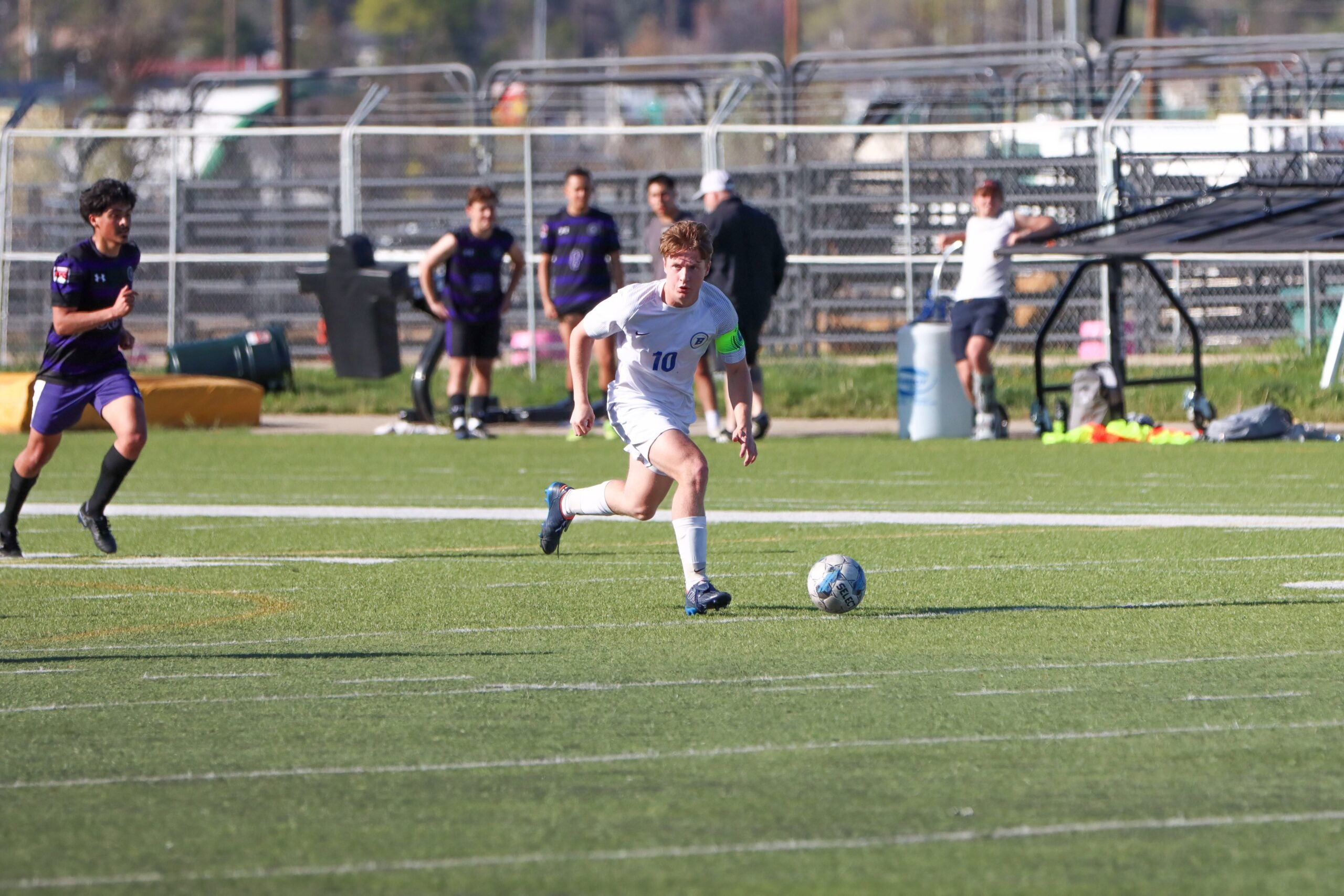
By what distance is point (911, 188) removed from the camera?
25219mm

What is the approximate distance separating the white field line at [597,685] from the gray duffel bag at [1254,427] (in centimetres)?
1038

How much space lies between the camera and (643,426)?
8.27m

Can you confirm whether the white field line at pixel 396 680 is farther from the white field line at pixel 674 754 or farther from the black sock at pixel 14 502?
the black sock at pixel 14 502

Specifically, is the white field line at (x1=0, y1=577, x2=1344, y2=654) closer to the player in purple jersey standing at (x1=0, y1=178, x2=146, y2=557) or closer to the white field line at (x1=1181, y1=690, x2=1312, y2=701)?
the white field line at (x1=1181, y1=690, x2=1312, y2=701)

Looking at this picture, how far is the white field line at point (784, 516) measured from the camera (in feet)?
36.6

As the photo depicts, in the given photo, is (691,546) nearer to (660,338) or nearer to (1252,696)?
(660,338)

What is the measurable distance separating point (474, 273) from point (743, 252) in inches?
92.7

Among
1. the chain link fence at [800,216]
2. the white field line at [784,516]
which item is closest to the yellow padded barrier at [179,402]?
the chain link fence at [800,216]

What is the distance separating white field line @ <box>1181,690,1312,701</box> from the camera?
19.8 feet

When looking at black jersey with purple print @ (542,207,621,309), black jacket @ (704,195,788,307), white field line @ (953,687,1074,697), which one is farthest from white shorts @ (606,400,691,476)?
black jersey with purple print @ (542,207,621,309)

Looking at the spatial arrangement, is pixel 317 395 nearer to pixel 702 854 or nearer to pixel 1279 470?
pixel 1279 470

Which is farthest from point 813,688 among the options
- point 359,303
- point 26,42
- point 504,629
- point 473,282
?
point 26,42

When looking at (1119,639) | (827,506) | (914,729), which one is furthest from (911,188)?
(914,729)

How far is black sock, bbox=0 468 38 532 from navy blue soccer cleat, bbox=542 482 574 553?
270 cm
